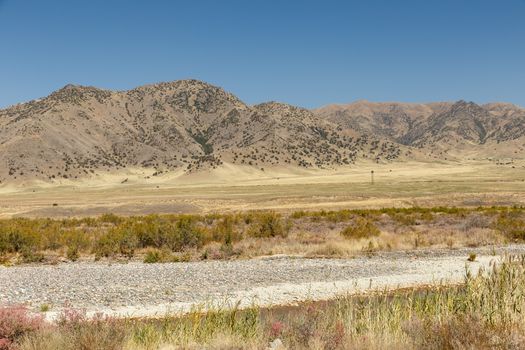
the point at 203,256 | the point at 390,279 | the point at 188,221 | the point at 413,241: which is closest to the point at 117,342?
the point at 390,279

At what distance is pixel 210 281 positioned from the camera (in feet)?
71.4

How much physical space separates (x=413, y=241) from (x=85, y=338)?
97.5 ft

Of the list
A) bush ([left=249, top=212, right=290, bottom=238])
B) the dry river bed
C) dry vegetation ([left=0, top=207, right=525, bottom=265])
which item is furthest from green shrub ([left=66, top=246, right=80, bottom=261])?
bush ([left=249, top=212, right=290, bottom=238])

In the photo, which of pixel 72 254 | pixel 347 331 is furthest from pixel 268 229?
pixel 347 331

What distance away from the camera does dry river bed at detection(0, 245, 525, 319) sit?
17719 millimetres

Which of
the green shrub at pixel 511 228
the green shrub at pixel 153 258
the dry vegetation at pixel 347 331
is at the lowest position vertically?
the green shrub at pixel 511 228

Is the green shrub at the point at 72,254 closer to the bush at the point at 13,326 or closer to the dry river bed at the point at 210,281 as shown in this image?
the dry river bed at the point at 210,281

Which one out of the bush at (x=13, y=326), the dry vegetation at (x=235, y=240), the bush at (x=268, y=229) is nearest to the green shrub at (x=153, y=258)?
the dry vegetation at (x=235, y=240)

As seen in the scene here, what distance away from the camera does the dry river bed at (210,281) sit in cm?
1772

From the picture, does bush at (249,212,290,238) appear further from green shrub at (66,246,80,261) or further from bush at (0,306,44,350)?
bush at (0,306,44,350)

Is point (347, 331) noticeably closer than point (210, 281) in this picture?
Yes

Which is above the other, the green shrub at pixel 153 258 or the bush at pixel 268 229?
the green shrub at pixel 153 258

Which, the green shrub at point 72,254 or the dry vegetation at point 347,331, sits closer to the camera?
the dry vegetation at point 347,331

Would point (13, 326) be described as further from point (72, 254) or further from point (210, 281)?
point (72, 254)
